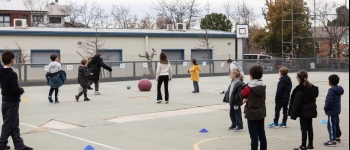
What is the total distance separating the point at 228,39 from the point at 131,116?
3202 cm

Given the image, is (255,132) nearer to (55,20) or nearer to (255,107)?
(255,107)

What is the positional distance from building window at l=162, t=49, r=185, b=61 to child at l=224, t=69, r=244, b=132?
30673mm

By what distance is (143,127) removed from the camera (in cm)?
1156

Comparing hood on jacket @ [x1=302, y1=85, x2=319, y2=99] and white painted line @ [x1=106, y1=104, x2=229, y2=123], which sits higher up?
hood on jacket @ [x1=302, y1=85, x2=319, y2=99]

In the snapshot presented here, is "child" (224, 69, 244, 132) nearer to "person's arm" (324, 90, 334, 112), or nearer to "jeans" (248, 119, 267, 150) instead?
"person's arm" (324, 90, 334, 112)

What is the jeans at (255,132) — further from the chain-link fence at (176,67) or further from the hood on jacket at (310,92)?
the chain-link fence at (176,67)

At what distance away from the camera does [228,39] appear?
44.7m

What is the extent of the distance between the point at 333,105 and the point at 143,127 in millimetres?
4253

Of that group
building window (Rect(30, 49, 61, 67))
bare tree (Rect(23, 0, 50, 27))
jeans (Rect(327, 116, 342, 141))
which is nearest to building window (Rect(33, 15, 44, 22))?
bare tree (Rect(23, 0, 50, 27))

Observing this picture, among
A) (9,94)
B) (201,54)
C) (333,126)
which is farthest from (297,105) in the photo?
(201,54)

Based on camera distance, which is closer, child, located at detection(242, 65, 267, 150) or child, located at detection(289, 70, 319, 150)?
child, located at detection(242, 65, 267, 150)

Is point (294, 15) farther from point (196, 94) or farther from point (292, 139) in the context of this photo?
point (292, 139)

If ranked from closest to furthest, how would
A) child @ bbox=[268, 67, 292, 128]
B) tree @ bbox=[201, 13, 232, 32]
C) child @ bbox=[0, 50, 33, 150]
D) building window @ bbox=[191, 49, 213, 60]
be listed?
child @ bbox=[0, 50, 33, 150] < child @ bbox=[268, 67, 292, 128] < building window @ bbox=[191, 49, 213, 60] < tree @ bbox=[201, 13, 232, 32]

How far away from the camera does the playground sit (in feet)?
31.3
